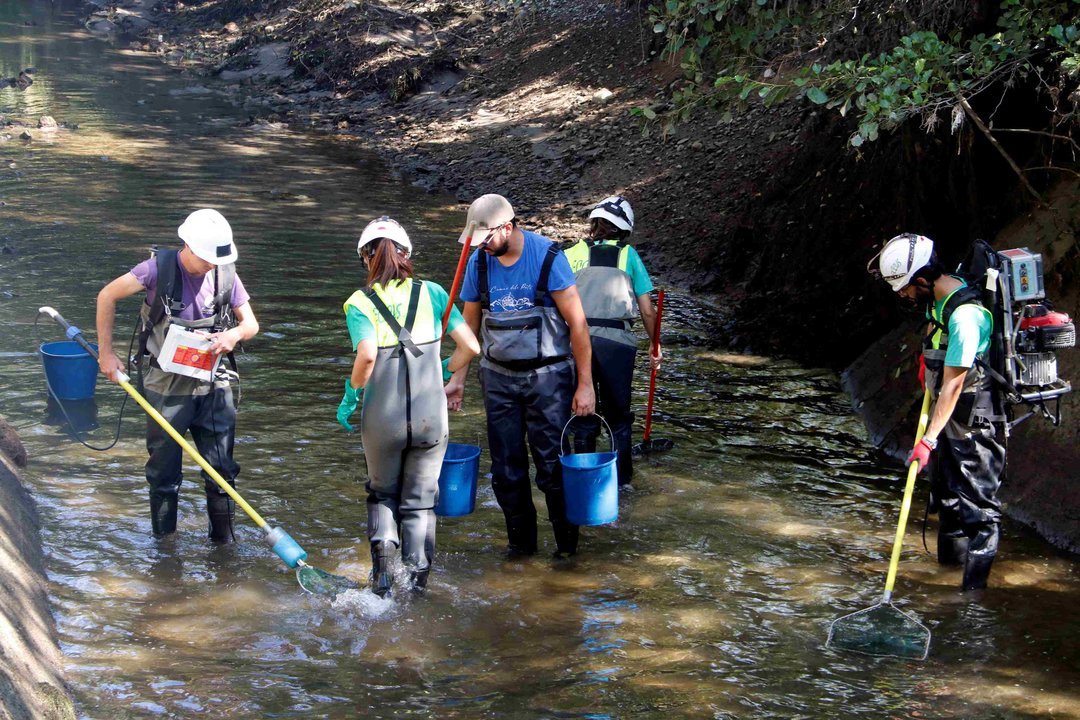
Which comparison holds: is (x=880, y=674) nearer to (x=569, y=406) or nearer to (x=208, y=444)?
(x=569, y=406)

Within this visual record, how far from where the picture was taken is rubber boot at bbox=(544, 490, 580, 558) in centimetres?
691

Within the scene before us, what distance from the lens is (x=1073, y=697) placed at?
553 centimetres

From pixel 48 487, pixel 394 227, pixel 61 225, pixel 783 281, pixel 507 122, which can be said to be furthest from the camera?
pixel 507 122

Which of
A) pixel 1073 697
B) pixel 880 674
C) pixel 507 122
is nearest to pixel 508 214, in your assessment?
pixel 880 674

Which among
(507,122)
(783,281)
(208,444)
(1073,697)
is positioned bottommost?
(1073,697)

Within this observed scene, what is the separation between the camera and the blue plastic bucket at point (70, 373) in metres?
7.27

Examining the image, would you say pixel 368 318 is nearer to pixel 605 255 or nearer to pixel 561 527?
pixel 561 527

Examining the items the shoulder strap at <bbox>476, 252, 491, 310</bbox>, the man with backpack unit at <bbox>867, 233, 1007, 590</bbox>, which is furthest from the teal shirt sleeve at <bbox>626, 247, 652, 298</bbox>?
the man with backpack unit at <bbox>867, 233, 1007, 590</bbox>

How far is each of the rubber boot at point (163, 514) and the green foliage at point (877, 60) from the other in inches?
174

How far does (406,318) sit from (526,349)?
0.88 m

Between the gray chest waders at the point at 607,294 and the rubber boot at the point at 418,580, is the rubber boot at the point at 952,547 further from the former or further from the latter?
the rubber boot at the point at 418,580

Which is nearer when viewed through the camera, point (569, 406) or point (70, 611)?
point (70, 611)

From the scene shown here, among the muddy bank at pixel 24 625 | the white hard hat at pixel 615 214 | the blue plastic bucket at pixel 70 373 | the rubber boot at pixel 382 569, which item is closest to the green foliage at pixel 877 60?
the white hard hat at pixel 615 214

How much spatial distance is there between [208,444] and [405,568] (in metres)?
1.42
